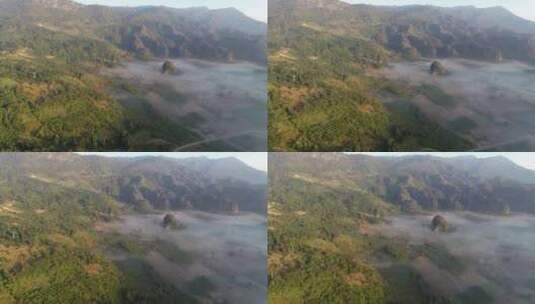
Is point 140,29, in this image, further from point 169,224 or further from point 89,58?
point 169,224

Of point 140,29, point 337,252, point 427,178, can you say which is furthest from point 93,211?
point 427,178

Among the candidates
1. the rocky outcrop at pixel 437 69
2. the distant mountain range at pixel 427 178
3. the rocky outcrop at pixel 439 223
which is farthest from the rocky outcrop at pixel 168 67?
the rocky outcrop at pixel 439 223

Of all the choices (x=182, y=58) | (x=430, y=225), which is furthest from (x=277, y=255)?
(x=182, y=58)

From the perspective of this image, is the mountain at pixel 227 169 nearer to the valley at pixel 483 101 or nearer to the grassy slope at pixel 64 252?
the grassy slope at pixel 64 252

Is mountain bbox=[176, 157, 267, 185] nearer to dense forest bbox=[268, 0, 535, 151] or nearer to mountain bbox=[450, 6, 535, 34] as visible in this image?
dense forest bbox=[268, 0, 535, 151]

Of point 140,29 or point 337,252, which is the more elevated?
point 140,29

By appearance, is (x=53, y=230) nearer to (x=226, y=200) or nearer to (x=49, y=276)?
(x=49, y=276)

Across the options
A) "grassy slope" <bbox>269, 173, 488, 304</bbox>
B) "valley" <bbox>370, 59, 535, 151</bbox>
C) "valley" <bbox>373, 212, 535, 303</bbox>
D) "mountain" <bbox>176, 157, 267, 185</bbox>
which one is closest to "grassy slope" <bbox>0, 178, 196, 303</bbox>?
"mountain" <bbox>176, 157, 267, 185</bbox>
